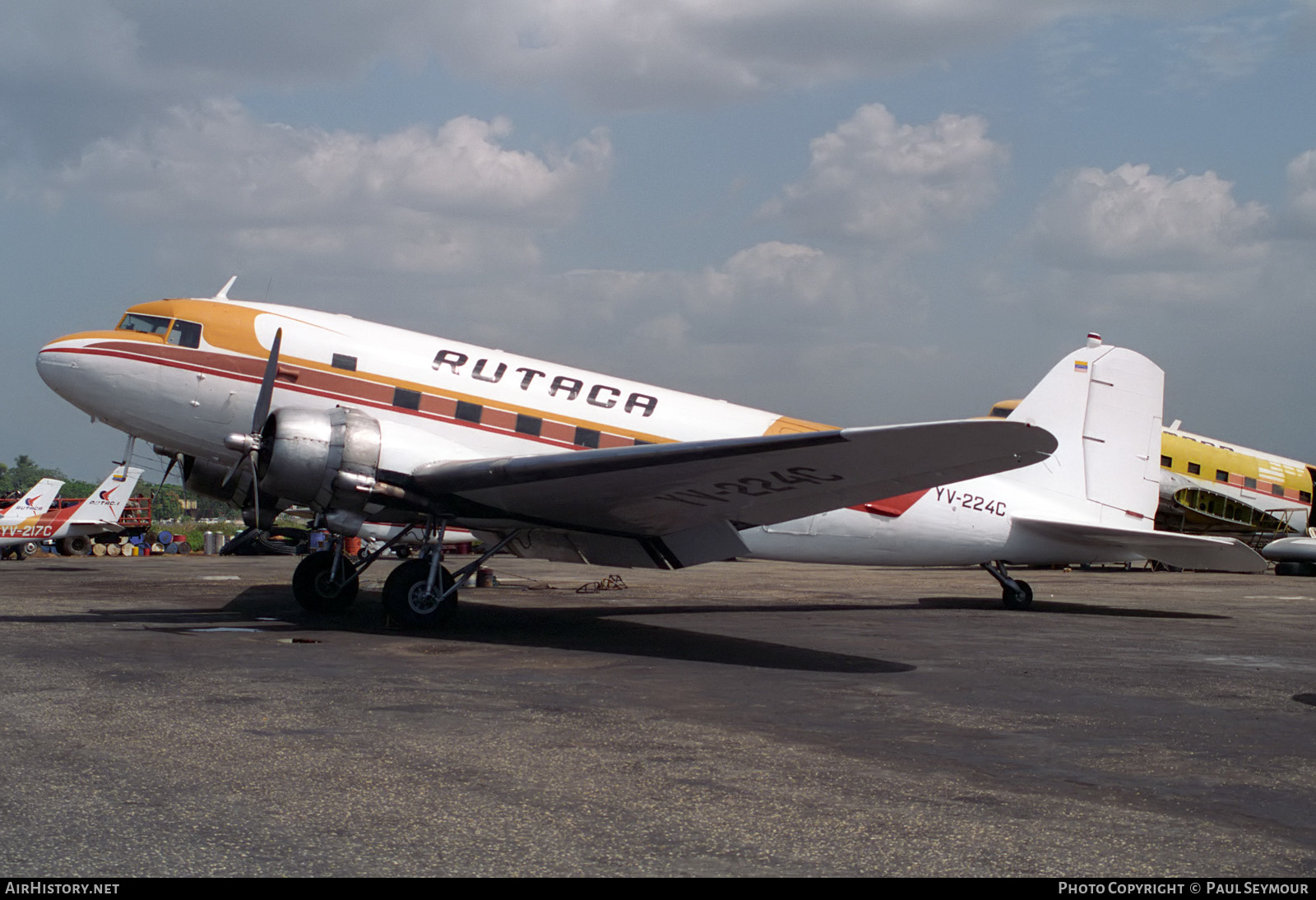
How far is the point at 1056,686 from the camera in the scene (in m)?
9.49

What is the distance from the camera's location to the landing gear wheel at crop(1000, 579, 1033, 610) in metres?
18.4


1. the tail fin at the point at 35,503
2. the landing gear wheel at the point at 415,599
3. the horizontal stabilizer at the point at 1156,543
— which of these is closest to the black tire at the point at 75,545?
the tail fin at the point at 35,503

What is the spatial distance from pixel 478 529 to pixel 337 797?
9.36 metres

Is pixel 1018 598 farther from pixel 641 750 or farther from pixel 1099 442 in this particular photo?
pixel 641 750

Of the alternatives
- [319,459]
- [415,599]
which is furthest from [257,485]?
[415,599]

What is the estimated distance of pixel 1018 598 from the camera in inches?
726

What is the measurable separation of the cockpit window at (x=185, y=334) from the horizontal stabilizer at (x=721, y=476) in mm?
3976

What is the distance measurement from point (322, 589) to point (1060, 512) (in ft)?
38.9

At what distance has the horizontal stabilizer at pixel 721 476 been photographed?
9.91m

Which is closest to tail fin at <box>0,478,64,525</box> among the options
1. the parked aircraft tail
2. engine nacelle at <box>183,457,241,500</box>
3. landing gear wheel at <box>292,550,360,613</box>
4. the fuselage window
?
engine nacelle at <box>183,457,241,500</box>

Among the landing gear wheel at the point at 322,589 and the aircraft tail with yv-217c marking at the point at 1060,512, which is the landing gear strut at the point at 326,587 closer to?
the landing gear wheel at the point at 322,589

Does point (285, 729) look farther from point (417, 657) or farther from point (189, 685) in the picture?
point (417, 657)

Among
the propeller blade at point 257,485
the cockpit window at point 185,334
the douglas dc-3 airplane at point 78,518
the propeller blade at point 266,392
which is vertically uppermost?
the cockpit window at point 185,334

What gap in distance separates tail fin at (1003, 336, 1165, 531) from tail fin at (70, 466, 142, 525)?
1410 inches
